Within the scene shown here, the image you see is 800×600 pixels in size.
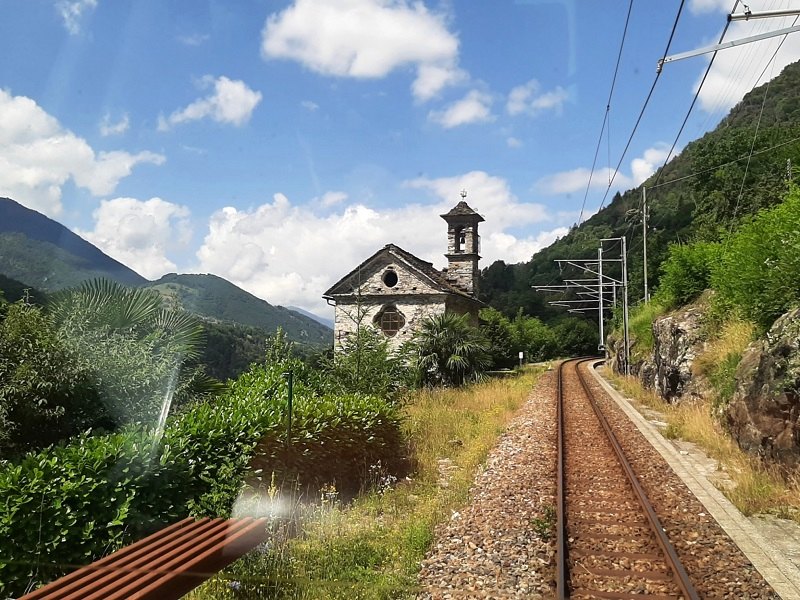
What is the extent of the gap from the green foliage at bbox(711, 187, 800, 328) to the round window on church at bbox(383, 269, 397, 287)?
54.6 feet

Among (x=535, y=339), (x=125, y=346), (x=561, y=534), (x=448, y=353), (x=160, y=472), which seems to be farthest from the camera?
(x=535, y=339)

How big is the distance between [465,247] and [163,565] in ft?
99.8

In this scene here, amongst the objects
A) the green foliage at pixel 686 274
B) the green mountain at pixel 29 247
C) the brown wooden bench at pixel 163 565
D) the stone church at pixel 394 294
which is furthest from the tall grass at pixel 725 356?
the green mountain at pixel 29 247

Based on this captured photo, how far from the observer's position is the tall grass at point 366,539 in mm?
5215

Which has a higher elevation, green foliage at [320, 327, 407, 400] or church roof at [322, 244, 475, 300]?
church roof at [322, 244, 475, 300]

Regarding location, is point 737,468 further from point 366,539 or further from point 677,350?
point 677,350

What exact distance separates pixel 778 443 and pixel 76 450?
911 cm

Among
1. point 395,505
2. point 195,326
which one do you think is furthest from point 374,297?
point 395,505

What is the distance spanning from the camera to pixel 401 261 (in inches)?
1113

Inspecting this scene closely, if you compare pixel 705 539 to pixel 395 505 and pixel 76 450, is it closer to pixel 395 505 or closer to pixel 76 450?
pixel 395 505

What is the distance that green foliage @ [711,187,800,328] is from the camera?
406 inches

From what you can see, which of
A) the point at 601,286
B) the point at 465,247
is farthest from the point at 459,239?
the point at 601,286

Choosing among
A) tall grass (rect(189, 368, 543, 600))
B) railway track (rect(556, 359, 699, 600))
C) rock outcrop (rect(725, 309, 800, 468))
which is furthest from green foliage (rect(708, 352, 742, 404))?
tall grass (rect(189, 368, 543, 600))

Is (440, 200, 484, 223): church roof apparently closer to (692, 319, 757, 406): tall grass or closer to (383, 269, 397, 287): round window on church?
(383, 269, 397, 287): round window on church
